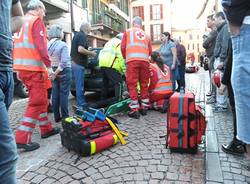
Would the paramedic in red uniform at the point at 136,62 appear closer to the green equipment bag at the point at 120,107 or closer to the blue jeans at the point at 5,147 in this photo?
the green equipment bag at the point at 120,107

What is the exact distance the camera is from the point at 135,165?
342cm

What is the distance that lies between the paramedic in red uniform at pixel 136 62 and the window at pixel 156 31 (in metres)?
48.6

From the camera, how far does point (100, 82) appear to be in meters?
7.45

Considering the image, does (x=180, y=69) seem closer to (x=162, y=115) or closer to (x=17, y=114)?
(x=162, y=115)

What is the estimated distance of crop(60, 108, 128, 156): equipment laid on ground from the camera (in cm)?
374

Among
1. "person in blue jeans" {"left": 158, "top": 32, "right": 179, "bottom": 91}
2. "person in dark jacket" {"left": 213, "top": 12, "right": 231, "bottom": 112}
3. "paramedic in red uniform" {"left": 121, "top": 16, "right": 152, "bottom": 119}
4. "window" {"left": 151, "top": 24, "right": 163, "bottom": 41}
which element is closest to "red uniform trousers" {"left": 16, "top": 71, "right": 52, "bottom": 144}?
"paramedic in red uniform" {"left": 121, "top": 16, "right": 152, "bottom": 119}

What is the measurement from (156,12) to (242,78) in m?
53.4

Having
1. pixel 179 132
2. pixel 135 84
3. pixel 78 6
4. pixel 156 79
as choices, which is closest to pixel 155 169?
pixel 179 132

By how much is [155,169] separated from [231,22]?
1961mm

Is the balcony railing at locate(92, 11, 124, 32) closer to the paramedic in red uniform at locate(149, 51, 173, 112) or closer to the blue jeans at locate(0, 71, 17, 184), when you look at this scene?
the paramedic in red uniform at locate(149, 51, 173, 112)

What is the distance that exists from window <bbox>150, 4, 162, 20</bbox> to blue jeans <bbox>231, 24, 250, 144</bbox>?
174 ft

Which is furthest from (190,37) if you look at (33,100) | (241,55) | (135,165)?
(241,55)

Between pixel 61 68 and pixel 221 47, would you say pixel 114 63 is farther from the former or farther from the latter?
pixel 221 47

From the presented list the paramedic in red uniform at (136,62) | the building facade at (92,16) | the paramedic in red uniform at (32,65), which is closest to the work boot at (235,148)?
the paramedic in red uniform at (136,62)
